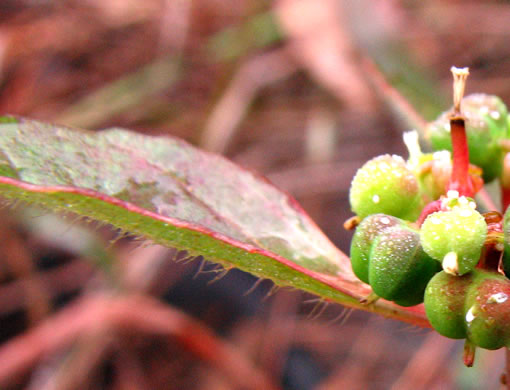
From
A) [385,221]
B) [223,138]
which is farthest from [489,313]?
[223,138]

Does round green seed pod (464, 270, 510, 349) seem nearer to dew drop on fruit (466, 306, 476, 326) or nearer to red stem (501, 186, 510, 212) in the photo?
dew drop on fruit (466, 306, 476, 326)

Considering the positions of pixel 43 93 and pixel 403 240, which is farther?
pixel 43 93

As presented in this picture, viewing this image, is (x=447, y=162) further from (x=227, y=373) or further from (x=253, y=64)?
(x=253, y=64)

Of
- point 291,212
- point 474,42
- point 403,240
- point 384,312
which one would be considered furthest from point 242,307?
point 474,42

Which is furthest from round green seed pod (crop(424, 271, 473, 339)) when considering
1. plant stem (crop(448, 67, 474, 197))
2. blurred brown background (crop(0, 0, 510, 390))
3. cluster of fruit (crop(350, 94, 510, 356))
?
blurred brown background (crop(0, 0, 510, 390))

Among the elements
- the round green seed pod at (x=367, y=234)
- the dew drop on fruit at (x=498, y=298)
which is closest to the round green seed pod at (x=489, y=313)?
the dew drop on fruit at (x=498, y=298)

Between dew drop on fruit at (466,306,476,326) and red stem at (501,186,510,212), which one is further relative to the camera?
red stem at (501,186,510,212)

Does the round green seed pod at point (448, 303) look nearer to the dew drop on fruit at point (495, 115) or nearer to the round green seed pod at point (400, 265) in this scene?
the round green seed pod at point (400, 265)
